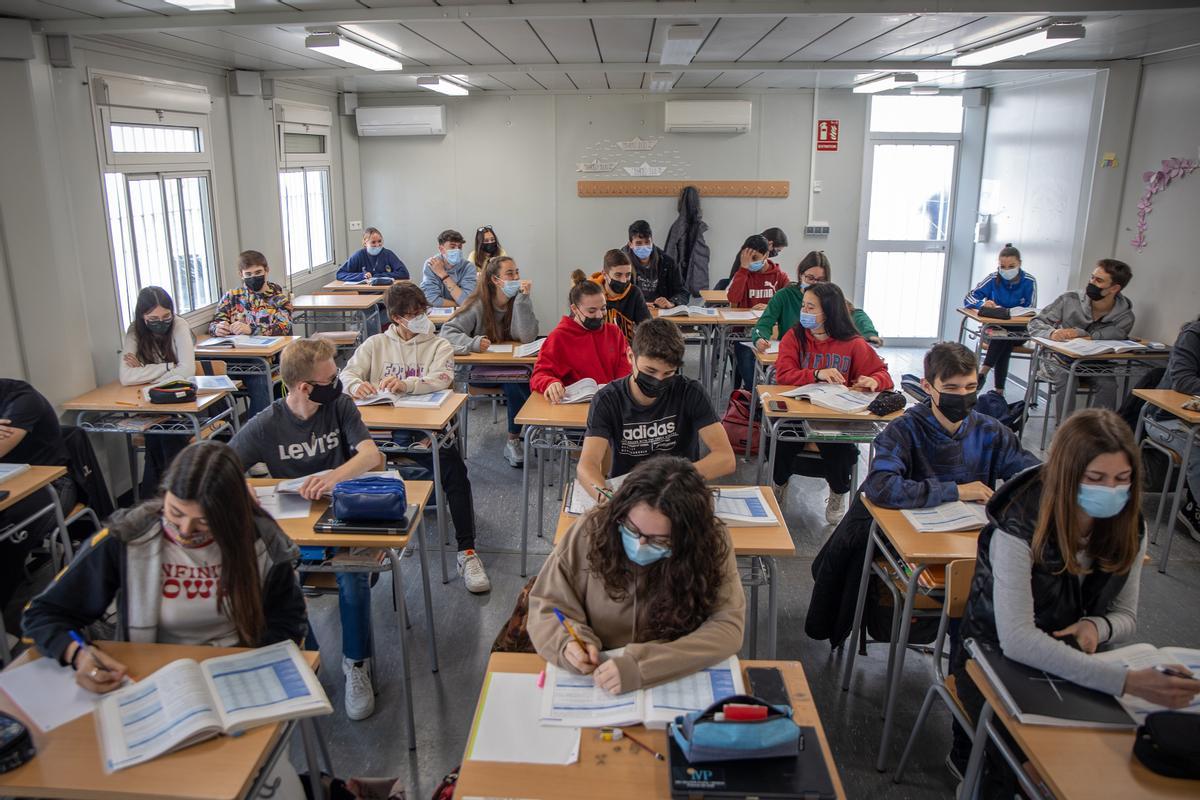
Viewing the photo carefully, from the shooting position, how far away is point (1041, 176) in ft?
24.9

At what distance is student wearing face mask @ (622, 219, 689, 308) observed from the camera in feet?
24.0

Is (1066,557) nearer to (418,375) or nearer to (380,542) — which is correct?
(380,542)

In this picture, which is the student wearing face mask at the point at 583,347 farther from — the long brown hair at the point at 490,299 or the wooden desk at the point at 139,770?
the wooden desk at the point at 139,770

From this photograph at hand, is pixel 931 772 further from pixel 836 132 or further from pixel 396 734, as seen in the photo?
pixel 836 132

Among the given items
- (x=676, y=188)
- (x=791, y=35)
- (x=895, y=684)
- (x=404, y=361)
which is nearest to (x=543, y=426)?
(x=404, y=361)

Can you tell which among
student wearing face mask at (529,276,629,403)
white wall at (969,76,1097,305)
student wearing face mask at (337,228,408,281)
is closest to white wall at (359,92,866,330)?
student wearing face mask at (337,228,408,281)

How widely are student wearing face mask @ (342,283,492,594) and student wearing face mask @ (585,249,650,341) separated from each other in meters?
1.45

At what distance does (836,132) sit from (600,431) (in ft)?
23.1

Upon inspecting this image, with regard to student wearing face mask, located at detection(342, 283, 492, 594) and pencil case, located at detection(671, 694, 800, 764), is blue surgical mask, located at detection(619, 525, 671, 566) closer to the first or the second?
pencil case, located at detection(671, 694, 800, 764)

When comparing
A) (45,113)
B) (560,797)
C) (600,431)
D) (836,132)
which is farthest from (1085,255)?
(45,113)

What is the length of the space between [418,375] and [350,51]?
8.05 ft

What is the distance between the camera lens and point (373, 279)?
8.44 m

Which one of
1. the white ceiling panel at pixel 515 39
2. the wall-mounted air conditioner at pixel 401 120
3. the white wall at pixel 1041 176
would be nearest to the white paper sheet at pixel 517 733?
the white ceiling panel at pixel 515 39

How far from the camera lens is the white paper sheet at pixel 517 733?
174 cm
